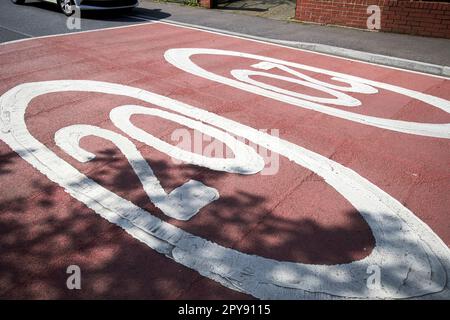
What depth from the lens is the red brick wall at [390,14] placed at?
32.9 feet

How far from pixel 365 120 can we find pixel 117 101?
167 inches

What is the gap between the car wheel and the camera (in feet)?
39.5

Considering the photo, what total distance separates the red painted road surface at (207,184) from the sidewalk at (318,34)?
7.50 feet

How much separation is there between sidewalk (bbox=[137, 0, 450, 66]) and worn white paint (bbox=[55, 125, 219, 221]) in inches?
274

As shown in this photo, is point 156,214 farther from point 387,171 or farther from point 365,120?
point 365,120

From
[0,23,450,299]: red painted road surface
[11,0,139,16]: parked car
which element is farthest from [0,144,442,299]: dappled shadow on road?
[11,0,139,16]: parked car

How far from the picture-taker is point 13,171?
13.3ft

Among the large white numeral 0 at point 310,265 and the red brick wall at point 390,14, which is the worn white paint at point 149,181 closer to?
the large white numeral 0 at point 310,265

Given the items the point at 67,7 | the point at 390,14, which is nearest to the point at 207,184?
the point at 390,14

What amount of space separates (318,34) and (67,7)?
892cm

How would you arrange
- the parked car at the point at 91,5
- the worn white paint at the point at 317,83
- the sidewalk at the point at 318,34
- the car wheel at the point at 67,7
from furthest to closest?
the car wheel at the point at 67,7, the parked car at the point at 91,5, the sidewalk at the point at 318,34, the worn white paint at the point at 317,83

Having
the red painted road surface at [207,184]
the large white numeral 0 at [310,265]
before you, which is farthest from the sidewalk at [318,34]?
the large white numeral 0 at [310,265]

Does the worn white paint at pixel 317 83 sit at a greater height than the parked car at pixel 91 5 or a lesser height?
lesser
